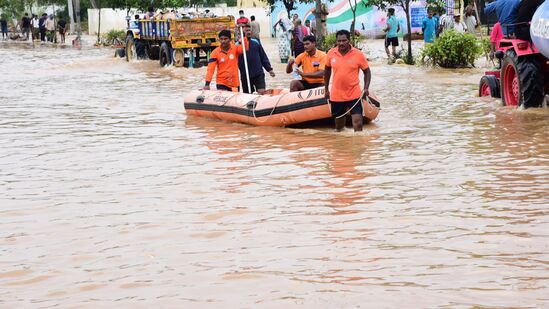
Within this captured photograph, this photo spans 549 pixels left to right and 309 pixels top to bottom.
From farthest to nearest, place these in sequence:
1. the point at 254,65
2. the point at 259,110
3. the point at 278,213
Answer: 1. the point at 254,65
2. the point at 259,110
3. the point at 278,213

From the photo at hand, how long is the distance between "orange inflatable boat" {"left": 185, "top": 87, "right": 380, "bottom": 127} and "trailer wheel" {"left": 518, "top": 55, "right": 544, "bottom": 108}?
6.96ft

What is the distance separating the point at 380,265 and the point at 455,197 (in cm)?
232

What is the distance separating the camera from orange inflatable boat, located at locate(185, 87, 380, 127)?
1355cm

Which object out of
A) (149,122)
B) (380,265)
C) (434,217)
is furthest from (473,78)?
(380,265)

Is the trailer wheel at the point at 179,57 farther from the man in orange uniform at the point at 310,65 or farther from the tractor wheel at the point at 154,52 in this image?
the man in orange uniform at the point at 310,65

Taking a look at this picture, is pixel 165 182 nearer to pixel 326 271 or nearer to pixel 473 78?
pixel 326 271

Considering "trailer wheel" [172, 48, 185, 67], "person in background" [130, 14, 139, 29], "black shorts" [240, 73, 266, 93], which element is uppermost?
"person in background" [130, 14, 139, 29]

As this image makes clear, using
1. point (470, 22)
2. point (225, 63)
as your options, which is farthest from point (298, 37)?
point (225, 63)

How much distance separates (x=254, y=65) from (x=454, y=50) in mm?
9195

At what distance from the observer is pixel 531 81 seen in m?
14.0

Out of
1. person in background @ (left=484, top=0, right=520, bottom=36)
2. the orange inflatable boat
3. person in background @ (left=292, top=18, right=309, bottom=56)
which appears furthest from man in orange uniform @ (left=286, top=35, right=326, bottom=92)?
person in background @ (left=292, top=18, right=309, bottom=56)

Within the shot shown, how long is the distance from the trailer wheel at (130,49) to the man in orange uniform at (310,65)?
18.7 m

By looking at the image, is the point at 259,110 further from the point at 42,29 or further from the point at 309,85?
the point at 42,29

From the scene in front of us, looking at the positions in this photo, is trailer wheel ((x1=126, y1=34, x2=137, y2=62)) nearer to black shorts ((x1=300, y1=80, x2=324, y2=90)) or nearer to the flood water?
the flood water
